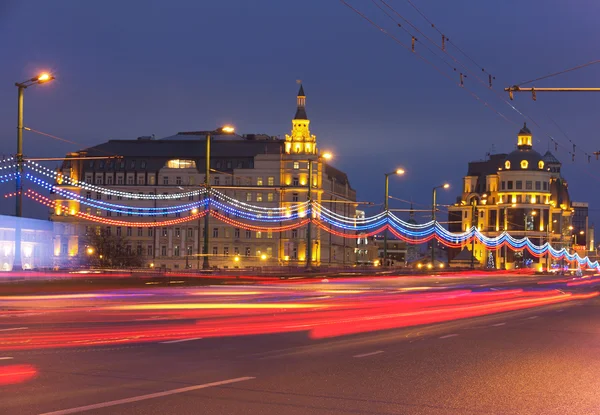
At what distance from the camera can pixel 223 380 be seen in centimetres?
1280

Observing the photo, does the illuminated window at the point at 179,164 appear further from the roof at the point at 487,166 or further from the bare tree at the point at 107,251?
the roof at the point at 487,166

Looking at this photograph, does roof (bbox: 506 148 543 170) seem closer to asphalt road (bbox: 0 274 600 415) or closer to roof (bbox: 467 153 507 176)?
roof (bbox: 467 153 507 176)

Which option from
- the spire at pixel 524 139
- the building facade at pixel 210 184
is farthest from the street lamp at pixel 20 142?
the spire at pixel 524 139

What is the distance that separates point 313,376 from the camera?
13.4 metres

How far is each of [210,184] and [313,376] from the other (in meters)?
120

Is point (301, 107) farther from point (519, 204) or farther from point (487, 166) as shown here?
point (487, 166)

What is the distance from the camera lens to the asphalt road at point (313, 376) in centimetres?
1091

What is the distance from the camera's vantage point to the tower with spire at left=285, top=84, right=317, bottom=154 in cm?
13218

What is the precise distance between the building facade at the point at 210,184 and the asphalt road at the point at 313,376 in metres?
109

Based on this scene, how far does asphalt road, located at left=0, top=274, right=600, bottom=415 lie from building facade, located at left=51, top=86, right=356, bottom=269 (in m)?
109

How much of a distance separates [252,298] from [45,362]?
64.1 feet

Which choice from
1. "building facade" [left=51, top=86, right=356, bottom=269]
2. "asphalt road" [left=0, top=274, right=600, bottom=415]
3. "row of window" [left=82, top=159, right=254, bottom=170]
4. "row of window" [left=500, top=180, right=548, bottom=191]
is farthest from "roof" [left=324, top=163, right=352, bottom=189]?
"asphalt road" [left=0, top=274, right=600, bottom=415]

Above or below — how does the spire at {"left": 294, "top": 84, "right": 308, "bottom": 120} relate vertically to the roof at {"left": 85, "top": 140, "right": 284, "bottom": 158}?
above

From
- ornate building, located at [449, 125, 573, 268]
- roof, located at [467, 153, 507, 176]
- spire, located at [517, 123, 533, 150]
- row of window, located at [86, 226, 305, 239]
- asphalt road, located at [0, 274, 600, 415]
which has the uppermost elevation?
spire, located at [517, 123, 533, 150]
